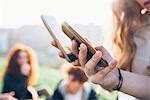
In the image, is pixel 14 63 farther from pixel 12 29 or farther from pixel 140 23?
pixel 140 23

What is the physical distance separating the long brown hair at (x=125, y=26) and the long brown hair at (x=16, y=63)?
3.00 ft

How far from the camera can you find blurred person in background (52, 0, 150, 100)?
0.56 metres

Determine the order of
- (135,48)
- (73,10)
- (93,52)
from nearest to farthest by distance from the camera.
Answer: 1. (93,52)
2. (135,48)
3. (73,10)

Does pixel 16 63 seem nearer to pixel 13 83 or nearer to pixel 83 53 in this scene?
pixel 13 83

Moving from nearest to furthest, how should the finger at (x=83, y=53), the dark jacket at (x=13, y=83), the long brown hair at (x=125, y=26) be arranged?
the finger at (x=83, y=53)
the long brown hair at (x=125, y=26)
the dark jacket at (x=13, y=83)

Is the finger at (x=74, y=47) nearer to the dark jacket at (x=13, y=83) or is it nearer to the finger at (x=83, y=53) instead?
the finger at (x=83, y=53)

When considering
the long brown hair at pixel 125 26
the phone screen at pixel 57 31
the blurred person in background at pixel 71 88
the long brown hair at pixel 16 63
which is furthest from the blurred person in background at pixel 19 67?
the phone screen at pixel 57 31

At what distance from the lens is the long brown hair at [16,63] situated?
1670 millimetres

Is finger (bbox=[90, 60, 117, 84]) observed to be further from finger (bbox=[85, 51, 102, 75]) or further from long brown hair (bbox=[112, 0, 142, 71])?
long brown hair (bbox=[112, 0, 142, 71])

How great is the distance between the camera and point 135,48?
2.40ft

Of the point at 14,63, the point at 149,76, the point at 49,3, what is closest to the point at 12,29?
the point at 14,63

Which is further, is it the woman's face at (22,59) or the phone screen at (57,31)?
the woman's face at (22,59)

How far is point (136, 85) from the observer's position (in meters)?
0.61

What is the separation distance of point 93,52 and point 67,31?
→ 0.18 feet
